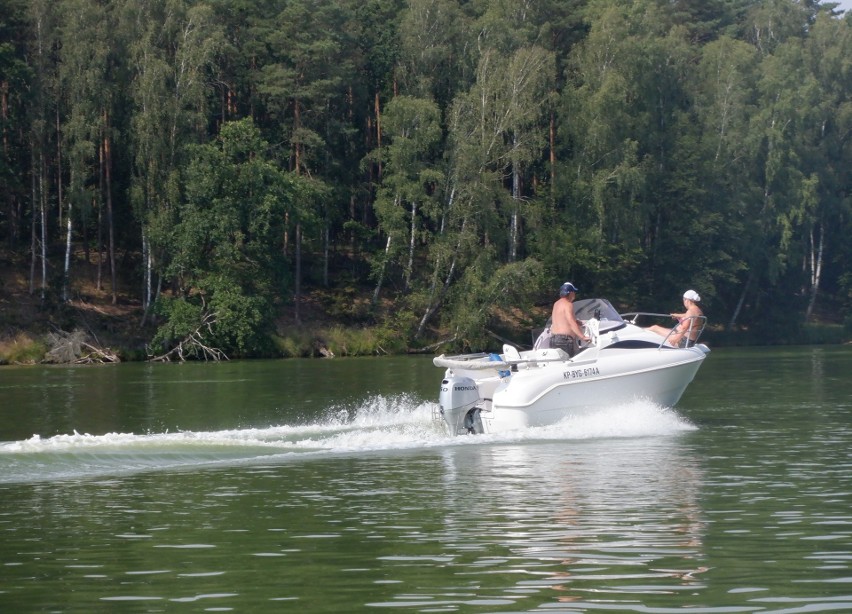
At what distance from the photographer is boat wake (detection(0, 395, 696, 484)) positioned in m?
16.3

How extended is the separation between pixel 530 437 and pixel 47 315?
33126mm

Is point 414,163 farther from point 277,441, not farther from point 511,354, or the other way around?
point 277,441

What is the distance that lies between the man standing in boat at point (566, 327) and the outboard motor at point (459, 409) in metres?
1.91

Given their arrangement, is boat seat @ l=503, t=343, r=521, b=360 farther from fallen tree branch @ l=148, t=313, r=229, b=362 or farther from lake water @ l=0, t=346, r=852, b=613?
fallen tree branch @ l=148, t=313, r=229, b=362

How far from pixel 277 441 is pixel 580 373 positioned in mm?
4690

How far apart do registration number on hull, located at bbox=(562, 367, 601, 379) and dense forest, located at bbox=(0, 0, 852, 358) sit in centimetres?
2951

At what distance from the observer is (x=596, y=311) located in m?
21.7

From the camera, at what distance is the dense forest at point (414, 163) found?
166 ft

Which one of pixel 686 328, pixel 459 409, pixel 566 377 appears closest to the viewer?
pixel 459 409

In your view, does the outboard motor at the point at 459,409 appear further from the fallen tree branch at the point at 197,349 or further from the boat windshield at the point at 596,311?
the fallen tree branch at the point at 197,349

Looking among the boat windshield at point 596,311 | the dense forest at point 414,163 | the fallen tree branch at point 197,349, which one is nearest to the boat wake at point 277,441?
the boat windshield at point 596,311

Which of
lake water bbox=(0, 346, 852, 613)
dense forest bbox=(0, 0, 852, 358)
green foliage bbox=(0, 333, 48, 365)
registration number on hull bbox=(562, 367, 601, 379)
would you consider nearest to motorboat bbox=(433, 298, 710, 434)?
registration number on hull bbox=(562, 367, 601, 379)

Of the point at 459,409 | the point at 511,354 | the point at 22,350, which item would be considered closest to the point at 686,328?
the point at 511,354

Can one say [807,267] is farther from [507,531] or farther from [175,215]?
[507,531]
